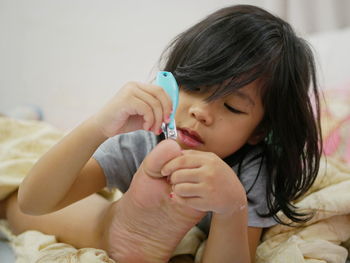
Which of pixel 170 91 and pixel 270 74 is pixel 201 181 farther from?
pixel 270 74

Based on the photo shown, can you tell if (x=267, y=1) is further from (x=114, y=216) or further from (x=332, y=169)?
(x=114, y=216)

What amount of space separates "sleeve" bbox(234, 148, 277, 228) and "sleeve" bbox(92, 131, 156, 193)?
20 cm

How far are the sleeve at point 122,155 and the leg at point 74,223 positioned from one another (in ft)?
0.20

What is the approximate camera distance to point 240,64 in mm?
716

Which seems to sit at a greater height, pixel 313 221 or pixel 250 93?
pixel 250 93

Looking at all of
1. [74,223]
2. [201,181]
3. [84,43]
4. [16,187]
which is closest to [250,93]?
[201,181]

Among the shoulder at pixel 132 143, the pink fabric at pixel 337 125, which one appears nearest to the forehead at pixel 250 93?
the shoulder at pixel 132 143

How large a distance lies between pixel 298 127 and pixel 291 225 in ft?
0.64

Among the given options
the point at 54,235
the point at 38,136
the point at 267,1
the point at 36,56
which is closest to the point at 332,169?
the point at 54,235

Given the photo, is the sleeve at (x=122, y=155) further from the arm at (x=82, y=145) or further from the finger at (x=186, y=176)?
the finger at (x=186, y=176)

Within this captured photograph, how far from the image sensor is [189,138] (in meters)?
0.73

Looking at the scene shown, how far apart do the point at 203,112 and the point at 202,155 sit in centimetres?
12

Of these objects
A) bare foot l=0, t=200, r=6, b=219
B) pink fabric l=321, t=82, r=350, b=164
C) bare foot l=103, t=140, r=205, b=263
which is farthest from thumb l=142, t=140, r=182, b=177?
pink fabric l=321, t=82, r=350, b=164

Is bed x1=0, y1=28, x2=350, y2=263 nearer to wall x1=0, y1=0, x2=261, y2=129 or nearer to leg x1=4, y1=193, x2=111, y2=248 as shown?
leg x1=4, y1=193, x2=111, y2=248
